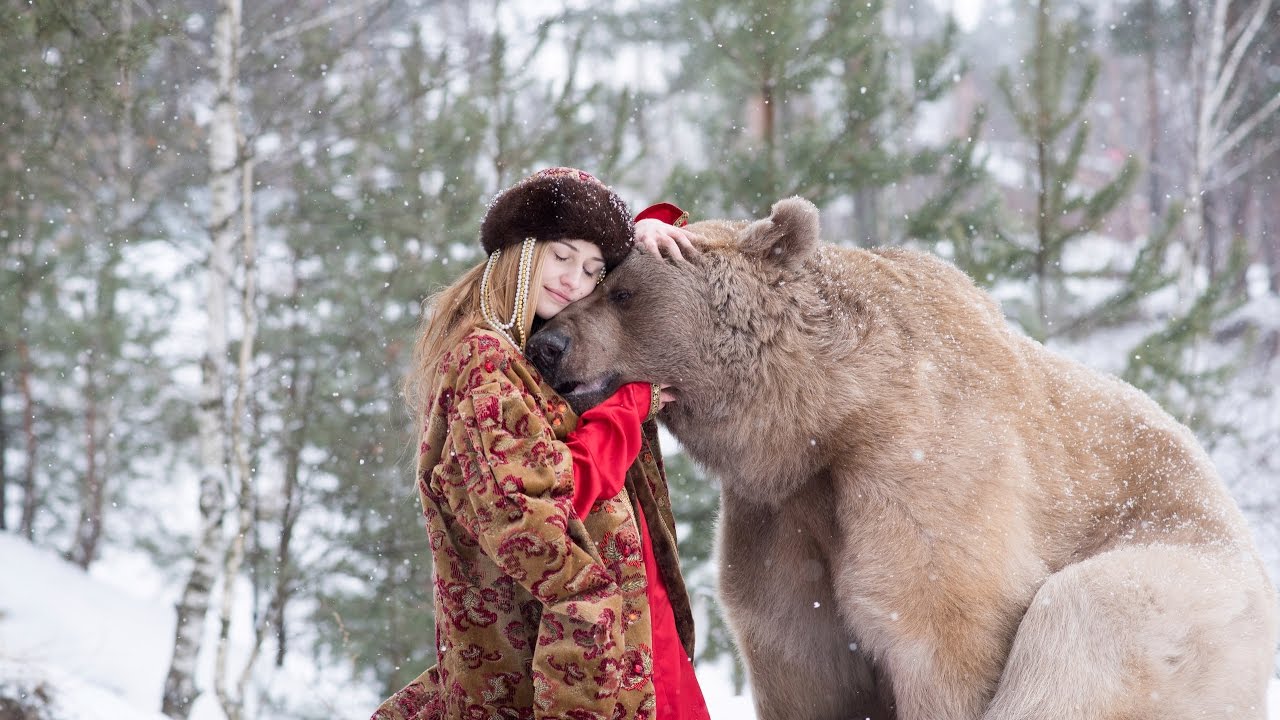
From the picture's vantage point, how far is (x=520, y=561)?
2.16 meters

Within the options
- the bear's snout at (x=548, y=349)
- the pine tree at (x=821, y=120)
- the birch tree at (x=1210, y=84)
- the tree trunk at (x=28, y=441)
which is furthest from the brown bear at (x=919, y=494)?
the tree trunk at (x=28, y=441)

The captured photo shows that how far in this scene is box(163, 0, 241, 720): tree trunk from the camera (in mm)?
5676

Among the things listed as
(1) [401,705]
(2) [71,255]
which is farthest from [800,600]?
(2) [71,255]

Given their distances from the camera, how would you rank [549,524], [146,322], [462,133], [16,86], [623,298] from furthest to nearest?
[146,322] → [462,133] → [16,86] → [623,298] → [549,524]

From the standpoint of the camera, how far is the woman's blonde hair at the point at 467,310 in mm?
2598

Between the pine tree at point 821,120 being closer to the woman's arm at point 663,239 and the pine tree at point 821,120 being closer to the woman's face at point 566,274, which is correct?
the woman's arm at point 663,239

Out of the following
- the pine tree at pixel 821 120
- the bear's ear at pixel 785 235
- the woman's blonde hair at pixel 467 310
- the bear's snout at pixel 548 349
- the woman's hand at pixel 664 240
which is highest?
the pine tree at pixel 821 120

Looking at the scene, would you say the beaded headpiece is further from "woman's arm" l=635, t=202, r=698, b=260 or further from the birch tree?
the birch tree

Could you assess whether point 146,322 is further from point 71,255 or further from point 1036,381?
point 1036,381

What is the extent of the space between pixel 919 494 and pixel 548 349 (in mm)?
1059

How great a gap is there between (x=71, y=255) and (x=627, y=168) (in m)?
5.69

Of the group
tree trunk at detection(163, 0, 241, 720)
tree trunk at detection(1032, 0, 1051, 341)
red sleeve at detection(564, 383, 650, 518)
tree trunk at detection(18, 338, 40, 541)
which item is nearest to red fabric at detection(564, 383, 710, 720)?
red sleeve at detection(564, 383, 650, 518)

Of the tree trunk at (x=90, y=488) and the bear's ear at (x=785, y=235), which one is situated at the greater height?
the tree trunk at (x=90, y=488)

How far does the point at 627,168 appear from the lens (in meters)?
6.69
